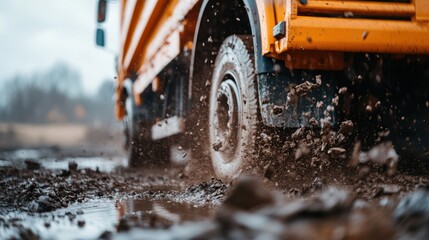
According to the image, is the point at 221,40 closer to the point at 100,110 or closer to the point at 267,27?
the point at 267,27

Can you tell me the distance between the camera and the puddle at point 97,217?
1.93 meters

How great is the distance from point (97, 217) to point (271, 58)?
1.15 m

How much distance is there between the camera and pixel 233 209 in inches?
50.2

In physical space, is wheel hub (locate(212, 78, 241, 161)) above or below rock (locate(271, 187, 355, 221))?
above

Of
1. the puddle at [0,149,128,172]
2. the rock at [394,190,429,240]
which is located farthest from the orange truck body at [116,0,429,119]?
the puddle at [0,149,128,172]

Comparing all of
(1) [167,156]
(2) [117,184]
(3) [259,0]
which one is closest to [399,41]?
(3) [259,0]

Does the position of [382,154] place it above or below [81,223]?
above

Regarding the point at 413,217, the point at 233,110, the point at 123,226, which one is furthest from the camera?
the point at 233,110

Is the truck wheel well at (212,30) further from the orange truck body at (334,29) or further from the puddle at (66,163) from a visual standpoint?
the puddle at (66,163)

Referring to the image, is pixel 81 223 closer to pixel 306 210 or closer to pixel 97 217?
pixel 97 217

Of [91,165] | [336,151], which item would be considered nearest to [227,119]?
[336,151]

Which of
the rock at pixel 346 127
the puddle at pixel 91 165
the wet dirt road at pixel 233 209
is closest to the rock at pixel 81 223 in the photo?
the wet dirt road at pixel 233 209

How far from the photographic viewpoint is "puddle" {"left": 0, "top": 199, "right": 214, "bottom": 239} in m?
1.93

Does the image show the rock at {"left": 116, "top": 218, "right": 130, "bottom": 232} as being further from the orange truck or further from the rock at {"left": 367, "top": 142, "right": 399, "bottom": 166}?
the rock at {"left": 367, "top": 142, "right": 399, "bottom": 166}
